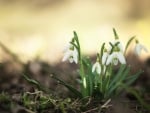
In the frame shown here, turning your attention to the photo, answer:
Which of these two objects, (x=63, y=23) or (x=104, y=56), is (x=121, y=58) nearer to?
(x=104, y=56)

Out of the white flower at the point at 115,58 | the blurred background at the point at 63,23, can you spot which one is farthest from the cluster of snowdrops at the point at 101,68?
the blurred background at the point at 63,23

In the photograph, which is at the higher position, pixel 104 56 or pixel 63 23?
pixel 63 23

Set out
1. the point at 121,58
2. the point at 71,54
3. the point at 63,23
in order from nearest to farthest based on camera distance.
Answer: the point at 121,58 → the point at 71,54 → the point at 63,23

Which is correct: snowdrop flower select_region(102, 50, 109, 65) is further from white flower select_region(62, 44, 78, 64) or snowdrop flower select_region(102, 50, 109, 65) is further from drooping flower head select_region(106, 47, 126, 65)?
white flower select_region(62, 44, 78, 64)

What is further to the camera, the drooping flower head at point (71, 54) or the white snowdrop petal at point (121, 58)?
the drooping flower head at point (71, 54)

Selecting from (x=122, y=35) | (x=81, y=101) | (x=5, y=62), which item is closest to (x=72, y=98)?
(x=81, y=101)

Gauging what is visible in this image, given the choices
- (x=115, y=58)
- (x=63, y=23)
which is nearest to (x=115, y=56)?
(x=115, y=58)

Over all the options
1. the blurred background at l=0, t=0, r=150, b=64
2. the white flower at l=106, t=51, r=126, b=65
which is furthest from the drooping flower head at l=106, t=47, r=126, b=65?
the blurred background at l=0, t=0, r=150, b=64

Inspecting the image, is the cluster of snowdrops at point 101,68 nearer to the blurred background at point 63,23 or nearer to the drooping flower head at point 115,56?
the drooping flower head at point 115,56
